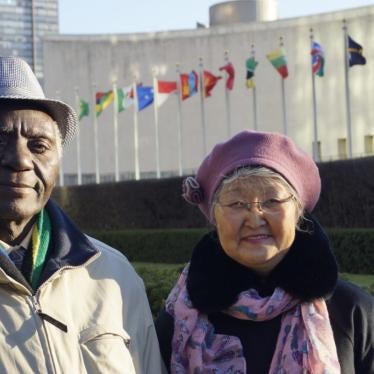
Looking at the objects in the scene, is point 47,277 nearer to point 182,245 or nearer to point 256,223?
point 256,223

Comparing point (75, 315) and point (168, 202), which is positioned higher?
point (75, 315)

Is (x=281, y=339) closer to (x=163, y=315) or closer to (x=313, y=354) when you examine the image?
(x=313, y=354)

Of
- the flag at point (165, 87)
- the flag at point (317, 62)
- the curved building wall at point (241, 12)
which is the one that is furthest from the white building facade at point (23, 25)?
the flag at point (317, 62)

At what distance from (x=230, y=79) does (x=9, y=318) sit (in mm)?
20774

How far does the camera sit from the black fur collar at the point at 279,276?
217cm

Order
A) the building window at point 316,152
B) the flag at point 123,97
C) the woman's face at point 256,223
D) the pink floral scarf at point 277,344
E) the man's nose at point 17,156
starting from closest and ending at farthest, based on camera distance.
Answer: the man's nose at point 17,156 < the pink floral scarf at point 277,344 < the woman's face at point 256,223 < the building window at point 316,152 < the flag at point 123,97

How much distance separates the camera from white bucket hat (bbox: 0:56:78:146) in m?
1.96

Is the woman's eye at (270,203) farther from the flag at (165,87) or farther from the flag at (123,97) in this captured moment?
the flag at (123,97)

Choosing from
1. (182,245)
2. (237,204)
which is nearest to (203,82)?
(182,245)

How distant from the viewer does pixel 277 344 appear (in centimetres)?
213

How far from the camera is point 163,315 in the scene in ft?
7.80

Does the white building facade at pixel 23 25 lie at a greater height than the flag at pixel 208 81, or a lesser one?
greater

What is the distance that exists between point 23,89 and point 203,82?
2184cm

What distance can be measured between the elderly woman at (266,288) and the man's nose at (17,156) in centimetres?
60
